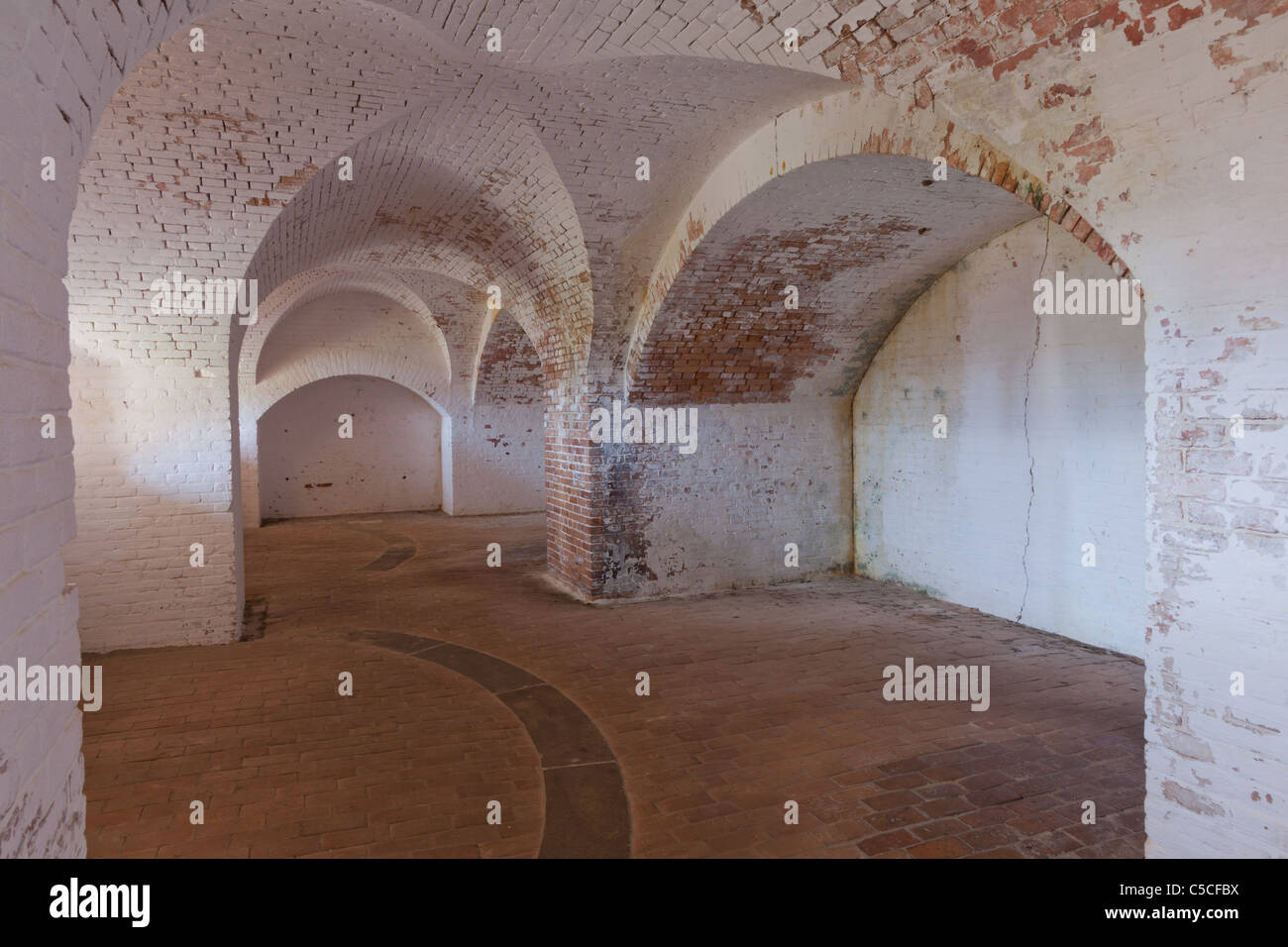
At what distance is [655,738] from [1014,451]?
160 inches

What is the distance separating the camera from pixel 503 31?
13.7 feet

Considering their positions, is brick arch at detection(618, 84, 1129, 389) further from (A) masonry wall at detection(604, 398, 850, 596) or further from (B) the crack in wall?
(B) the crack in wall

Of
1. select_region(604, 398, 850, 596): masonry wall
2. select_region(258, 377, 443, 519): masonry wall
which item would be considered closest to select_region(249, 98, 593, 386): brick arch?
select_region(604, 398, 850, 596): masonry wall

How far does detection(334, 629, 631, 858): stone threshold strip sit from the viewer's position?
130 inches

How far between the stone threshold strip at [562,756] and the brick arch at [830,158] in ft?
9.68

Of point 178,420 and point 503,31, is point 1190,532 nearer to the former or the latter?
point 503,31

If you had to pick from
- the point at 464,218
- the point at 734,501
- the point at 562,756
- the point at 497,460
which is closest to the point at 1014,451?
the point at 734,501

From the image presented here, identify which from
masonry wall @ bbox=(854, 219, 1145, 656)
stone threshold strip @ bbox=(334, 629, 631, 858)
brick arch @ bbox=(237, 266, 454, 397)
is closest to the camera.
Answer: stone threshold strip @ bbox=(334, 629, 631, 858)

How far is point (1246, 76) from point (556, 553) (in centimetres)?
693

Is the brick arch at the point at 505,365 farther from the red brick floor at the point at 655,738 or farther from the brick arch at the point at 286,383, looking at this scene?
the red brick floor at the point at 655,738

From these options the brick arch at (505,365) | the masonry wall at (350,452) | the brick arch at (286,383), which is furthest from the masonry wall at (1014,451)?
the masonry wall at (350,452)

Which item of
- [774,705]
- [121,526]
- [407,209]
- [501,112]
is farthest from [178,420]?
[774,705]

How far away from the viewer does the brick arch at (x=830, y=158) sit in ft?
10.4

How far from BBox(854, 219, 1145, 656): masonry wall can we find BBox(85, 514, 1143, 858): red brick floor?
401mm
